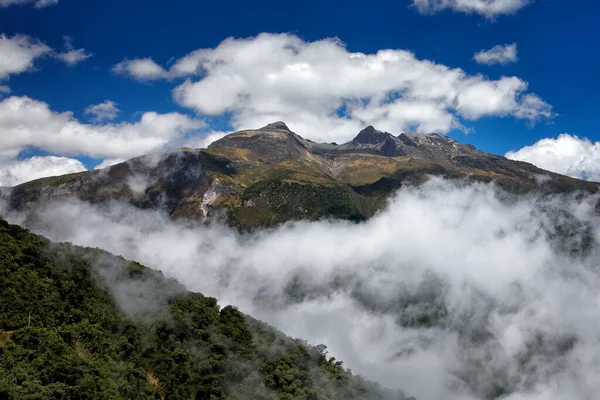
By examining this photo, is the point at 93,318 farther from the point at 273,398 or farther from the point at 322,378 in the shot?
the point at 322,378

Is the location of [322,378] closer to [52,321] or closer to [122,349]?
[122,349]

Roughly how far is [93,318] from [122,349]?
32.7 ft

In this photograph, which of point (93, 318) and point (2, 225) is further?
point (2, 225)

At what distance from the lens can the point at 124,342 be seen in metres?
92.6

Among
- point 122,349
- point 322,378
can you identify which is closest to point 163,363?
point 122,349

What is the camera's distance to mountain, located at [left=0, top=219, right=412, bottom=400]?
2972 inches

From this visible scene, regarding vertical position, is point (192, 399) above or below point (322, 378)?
below

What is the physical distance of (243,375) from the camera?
10769 cm

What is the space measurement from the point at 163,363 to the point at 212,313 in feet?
105

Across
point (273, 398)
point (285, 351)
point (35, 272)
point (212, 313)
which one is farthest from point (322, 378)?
point (35, 272)

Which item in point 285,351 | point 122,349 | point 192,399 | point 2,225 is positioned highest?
point 2,225

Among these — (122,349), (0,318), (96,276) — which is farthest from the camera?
(96,276)

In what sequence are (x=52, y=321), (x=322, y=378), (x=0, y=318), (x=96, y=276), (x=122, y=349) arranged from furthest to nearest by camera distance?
(x=322, y=378), (x=96, y=276), (x=122, y=349), (x=52, y=321), (x=0, y=318)

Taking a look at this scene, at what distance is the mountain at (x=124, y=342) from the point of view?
75500 millimetres
